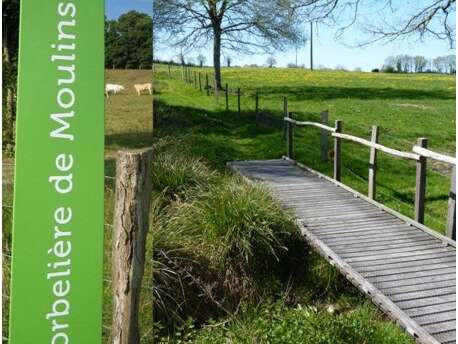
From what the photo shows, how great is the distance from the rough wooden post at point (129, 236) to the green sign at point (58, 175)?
5.9 inches

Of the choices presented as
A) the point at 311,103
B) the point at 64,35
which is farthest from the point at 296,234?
the point at 64,35

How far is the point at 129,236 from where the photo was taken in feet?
7.47

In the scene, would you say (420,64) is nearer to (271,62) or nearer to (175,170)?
(271,62)

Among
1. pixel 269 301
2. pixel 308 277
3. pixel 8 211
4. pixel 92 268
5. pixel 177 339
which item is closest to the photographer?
pixel 92 268

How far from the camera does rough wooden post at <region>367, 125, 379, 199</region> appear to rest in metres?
3.81

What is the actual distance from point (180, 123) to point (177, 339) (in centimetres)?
115

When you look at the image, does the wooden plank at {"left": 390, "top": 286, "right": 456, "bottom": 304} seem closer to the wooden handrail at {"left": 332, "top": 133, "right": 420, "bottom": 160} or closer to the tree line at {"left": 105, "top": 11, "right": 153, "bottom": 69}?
the wooden handrail at {"left": 332, "top": 133, "right": 420, "bottom": 160}

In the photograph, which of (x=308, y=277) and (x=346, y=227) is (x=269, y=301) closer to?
(x=308, y=277)

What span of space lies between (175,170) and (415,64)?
5.13 feet

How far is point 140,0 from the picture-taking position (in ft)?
7.51

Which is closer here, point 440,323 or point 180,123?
point 440,323

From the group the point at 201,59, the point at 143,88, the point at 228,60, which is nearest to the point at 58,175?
the point at 143,88

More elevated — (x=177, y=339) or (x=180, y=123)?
(x=180, y=123)

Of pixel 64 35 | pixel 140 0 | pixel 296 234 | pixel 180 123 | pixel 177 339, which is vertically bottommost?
pixel 177 339
